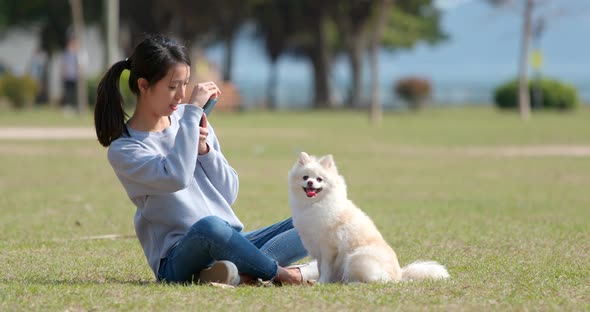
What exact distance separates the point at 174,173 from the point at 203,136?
1.41 ft

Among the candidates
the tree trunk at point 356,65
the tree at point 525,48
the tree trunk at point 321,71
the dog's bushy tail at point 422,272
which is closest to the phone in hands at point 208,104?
the dog's bushy tail at point 422,272

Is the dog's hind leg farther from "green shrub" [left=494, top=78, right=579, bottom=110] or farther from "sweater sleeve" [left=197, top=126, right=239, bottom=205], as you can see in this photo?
"green shrub" [left=494, top=78, right=579, bottom=110]

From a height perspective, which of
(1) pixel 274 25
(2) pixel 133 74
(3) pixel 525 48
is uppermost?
(1) pixel 274 25

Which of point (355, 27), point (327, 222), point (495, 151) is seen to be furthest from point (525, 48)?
point (327, 222)

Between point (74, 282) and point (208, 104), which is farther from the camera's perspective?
point (74, 282)

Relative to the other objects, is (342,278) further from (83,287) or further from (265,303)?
(83,287)

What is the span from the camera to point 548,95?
160ft

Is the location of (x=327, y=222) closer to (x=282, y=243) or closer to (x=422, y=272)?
(x=282, y=243)

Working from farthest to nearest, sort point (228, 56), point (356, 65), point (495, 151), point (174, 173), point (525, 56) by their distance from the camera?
point (228, 56)
point (356, 65)
point (525, 56)
point (495, 151)
point (174, 173)

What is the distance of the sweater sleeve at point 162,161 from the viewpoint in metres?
6.39

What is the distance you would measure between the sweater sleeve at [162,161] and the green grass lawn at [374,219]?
0.65 metres

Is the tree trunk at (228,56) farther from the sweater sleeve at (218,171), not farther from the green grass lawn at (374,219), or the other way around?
the sweater sleeve at (218,171)

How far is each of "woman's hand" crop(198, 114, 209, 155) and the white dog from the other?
1.83 ft

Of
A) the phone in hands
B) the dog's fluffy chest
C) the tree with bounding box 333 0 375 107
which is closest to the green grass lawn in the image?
the dog's fluffy chest
